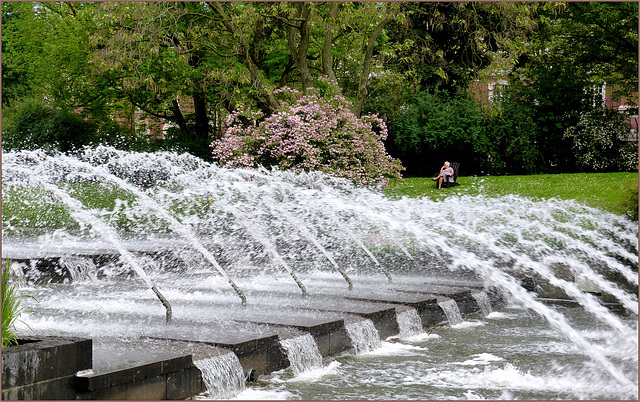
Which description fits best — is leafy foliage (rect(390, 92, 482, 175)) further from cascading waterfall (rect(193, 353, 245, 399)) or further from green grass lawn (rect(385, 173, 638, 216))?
cascading waterfall (rect(193, 353, 245, 399))

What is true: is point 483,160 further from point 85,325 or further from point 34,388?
point 34,388

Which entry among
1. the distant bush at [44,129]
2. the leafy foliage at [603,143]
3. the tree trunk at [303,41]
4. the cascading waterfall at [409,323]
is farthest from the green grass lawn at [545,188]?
the distant bush at [44,129]

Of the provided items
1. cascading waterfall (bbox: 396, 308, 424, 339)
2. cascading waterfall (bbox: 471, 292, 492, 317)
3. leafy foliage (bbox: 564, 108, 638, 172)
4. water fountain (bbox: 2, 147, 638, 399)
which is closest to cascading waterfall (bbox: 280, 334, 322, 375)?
water fountain (bbox: 2, 147, 638, 399)

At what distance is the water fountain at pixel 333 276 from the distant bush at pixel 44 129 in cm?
597

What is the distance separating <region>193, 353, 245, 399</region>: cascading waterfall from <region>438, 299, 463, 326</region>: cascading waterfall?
3.68m

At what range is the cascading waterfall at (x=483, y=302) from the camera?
9.28 meters

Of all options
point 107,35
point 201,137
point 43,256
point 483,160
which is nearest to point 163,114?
point 201,137

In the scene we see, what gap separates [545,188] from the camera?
19344 millimetres

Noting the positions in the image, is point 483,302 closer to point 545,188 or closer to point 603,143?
point 545,188

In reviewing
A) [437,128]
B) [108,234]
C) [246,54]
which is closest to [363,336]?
[108,234]

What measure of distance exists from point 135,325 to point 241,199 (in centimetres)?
904

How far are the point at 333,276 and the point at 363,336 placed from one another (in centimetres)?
418

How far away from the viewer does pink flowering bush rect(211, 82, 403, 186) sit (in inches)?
718

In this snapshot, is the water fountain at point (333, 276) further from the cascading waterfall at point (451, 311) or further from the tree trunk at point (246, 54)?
the tree trunk at point (246, 54)
